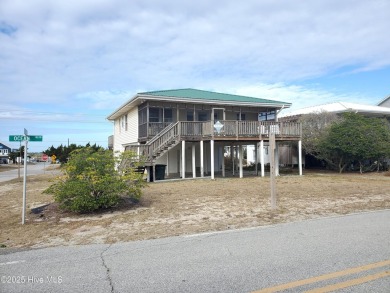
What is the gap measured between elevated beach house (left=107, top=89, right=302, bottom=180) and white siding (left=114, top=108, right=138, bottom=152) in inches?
2.8

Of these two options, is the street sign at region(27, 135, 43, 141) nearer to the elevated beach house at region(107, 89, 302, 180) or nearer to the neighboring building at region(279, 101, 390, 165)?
the elevated beach house at region(107, 89, 302, 180)

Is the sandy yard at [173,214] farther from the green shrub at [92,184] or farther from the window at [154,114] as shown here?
the window at [154,114]

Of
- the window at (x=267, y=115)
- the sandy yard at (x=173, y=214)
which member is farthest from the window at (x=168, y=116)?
the sandy yard at (x=173, y=214)

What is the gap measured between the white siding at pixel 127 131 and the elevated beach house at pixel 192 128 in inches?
2.8

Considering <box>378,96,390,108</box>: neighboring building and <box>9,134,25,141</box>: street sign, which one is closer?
<box>9,134,25,141</box>: street sign

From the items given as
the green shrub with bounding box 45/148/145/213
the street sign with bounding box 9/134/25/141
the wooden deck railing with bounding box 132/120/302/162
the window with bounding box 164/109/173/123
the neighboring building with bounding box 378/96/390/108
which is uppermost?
the neighboring building with bounding box 378/96/390/108

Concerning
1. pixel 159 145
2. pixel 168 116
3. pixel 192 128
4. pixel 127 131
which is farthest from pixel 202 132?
pixel 127 131

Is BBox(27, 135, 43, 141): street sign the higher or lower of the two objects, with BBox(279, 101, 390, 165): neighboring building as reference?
lower

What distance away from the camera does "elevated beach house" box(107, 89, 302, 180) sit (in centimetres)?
1950

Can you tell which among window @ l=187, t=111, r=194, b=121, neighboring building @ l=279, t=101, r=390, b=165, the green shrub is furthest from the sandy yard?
neighboring building @ l=279, t=101, r=390, b=165

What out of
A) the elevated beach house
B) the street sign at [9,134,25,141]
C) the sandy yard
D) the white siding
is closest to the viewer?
the sandy yard

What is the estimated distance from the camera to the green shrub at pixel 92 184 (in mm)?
9305

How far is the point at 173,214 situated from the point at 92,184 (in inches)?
96.5

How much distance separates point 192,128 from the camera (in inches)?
782
